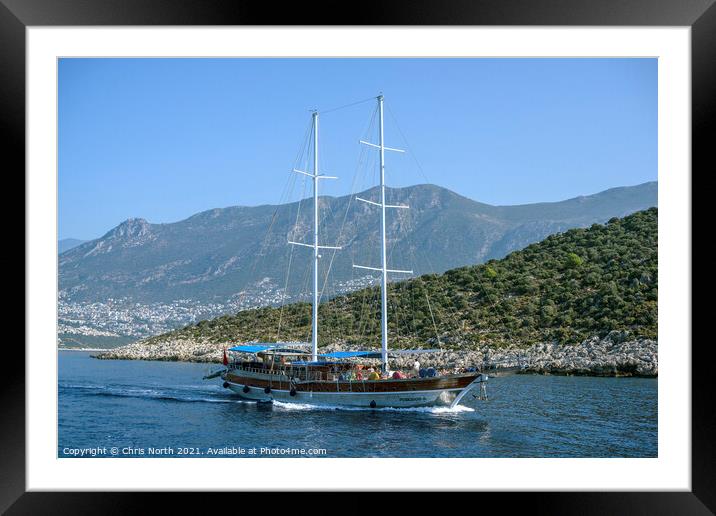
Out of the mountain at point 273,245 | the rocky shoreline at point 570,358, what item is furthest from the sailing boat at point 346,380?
the mountain at point 273,245

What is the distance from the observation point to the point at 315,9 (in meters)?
7.67

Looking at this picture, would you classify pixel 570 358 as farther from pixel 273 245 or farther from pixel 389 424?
pixel 273 245

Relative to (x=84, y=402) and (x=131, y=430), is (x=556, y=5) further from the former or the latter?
(x=84, y=402)

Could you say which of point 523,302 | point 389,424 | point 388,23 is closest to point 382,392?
point 389,424

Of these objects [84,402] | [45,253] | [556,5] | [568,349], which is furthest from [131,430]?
[568,349]

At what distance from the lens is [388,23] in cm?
763

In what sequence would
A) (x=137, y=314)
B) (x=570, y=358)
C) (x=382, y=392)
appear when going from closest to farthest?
(x=382, y=392), (x=570, y=358), (x=137, y=314)

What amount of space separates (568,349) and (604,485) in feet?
68.5

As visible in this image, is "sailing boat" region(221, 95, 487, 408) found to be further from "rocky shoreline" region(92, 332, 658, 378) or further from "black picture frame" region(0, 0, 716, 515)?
"black picture frame" region(0, 0, 716, 515)

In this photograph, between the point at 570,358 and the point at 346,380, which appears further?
the point at 570,358

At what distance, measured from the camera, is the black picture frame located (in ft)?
25.1

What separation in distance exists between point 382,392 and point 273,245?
65154mm

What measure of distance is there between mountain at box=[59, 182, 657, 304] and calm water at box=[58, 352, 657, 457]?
110 ft

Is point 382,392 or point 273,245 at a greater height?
point 273,245
